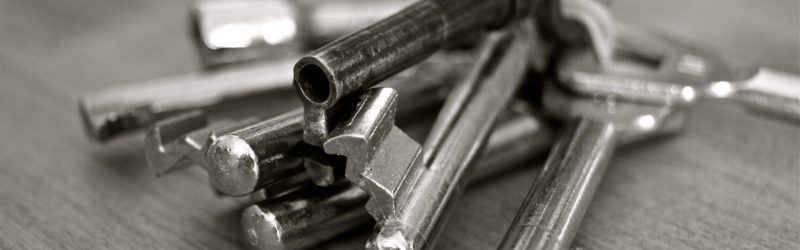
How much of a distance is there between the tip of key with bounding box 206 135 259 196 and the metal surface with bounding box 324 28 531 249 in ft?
0.20

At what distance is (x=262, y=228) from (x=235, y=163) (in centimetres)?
5

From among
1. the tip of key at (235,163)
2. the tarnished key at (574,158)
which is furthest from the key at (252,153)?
the tarnished key at (574,158)

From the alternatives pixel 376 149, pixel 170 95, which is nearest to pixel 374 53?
pixel 376 149

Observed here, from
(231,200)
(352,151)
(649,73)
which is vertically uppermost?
(649,73)

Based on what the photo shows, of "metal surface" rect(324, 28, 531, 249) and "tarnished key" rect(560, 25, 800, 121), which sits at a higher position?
"tarnished key" rect(560, 25, 800, 121)

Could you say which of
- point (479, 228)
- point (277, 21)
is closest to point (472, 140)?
point (479, 228)

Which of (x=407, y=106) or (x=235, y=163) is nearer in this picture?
(x=235, y=163)

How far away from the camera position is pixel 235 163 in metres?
0.58

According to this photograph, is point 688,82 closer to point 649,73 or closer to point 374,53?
point 649,73

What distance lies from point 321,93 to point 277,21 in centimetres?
33

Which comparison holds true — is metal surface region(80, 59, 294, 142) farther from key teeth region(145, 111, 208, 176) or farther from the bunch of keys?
key teeth region(145, 111, 208, 176)

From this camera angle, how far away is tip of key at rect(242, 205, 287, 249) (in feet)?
1.94

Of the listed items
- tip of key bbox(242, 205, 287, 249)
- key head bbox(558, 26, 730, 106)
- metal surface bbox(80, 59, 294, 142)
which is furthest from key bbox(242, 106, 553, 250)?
metal surface bbox(80, 59, 294, 142)

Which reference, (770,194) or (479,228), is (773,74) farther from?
(479,228)
